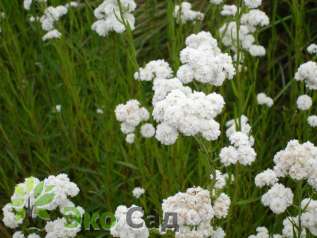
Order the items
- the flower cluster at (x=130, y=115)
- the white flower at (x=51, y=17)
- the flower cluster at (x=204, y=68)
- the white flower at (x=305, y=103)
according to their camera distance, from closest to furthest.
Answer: the flower cluster at (x=204, y=68) < the flower cluster at (x=130, y=115) < the white flower at (x=305, y=103) < the white flower at (x=51, y=17)

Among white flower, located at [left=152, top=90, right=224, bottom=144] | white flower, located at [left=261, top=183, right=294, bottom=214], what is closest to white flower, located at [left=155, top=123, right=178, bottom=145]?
white flower, located at [left=152, top=90, right=224, bottom=144]

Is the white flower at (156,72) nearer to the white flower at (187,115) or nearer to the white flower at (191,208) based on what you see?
the white flower at (187,115)

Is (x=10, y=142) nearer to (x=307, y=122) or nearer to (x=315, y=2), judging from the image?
(x=307, y=122)

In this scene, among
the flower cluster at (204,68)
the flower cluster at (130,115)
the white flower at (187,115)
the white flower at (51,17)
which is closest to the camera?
the white flower at (187,115)

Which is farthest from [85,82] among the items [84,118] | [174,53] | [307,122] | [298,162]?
[298,162]

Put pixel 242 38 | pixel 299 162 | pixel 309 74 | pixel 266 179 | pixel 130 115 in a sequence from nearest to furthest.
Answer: pixel 299 162
pixel 266 179
pixel 130 115
pixel 309 74
pixel 242 38

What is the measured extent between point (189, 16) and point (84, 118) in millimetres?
631

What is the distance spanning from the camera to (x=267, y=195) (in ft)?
5.32

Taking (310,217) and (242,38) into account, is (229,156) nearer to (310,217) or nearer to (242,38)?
(310,217)

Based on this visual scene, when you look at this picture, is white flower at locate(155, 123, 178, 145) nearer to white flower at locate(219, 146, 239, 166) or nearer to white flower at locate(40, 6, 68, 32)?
white flower at locate(219, 146, 239, 166)

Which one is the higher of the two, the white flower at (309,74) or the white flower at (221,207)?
the white flower at (309,74)

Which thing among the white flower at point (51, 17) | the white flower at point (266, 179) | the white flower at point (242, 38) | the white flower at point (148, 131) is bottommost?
the white flower at point (266, 179)

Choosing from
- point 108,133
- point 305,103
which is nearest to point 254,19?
point 305,103

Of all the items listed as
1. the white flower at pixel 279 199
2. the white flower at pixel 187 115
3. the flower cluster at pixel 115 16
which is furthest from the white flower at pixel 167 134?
the flower cluster at pixel 115 16
